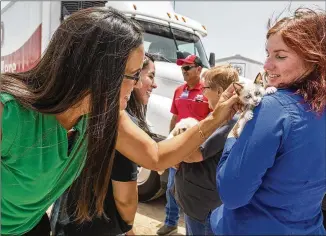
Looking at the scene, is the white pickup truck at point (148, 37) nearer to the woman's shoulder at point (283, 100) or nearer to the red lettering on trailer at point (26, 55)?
the red lettering on trailer at point (26, 55)

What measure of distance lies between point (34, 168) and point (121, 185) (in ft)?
1.97

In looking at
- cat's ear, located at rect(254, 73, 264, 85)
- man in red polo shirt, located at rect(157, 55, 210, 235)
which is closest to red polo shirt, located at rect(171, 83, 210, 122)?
man in red polo shirt, located at rect(157, 55, 210, 235)

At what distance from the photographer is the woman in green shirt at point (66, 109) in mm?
1270

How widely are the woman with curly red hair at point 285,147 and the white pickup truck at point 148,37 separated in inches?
121

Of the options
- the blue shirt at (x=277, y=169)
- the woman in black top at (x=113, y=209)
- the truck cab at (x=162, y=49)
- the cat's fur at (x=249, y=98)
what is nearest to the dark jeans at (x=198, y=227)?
the woman in black top at (x=113, y=209)

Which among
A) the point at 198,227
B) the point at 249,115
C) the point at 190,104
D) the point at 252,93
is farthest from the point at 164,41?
the point at 249,115

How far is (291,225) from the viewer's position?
1.34 meters

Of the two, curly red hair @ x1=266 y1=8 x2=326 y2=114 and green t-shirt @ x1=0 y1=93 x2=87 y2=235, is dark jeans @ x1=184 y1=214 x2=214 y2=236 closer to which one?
green t-shirt @ x1=0 y1=93 x2=87 y2=235

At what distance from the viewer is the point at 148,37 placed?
215 inches

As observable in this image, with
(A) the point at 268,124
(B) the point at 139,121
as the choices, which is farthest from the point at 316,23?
(B) the point at 139,121

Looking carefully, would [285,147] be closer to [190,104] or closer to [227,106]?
[227,106]

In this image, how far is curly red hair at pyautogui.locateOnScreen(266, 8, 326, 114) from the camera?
131 cm

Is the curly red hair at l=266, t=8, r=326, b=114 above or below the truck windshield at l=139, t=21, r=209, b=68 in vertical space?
above

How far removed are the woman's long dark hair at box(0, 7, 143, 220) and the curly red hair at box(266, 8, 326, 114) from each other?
22.3 inches
